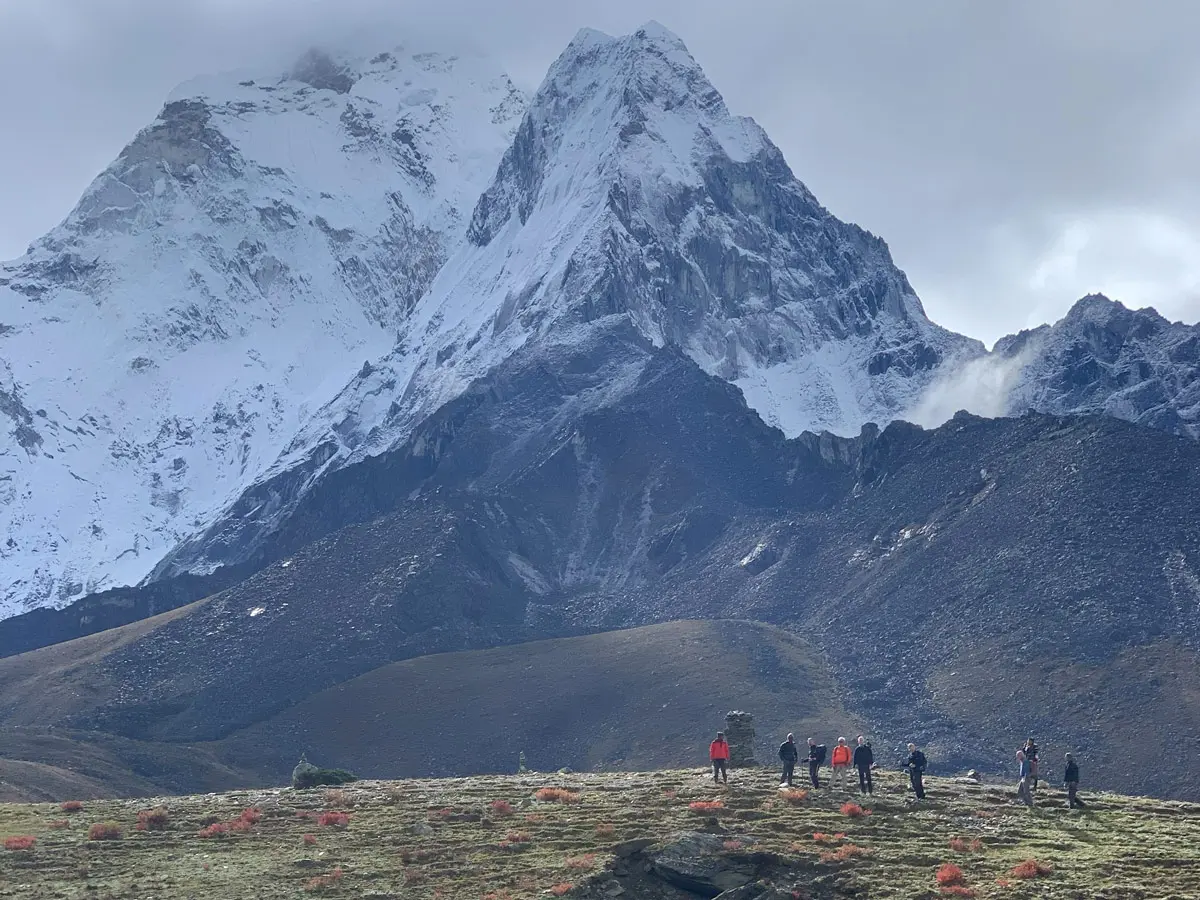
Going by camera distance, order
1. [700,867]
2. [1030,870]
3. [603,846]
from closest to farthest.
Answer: [1030,870]
[700,867]
[603,846]

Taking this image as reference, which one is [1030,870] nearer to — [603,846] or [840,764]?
[603,846]

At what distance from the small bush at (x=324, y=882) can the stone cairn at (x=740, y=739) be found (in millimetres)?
27861

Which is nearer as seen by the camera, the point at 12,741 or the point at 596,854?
the point at 596,854

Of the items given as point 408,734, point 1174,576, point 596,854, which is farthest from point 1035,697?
point 596,854

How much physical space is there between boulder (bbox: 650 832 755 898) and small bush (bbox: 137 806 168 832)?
20.4 meters

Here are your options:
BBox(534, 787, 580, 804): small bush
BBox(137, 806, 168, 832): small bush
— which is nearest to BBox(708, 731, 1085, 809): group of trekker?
BBox(534, 787, 580, 804): small bush

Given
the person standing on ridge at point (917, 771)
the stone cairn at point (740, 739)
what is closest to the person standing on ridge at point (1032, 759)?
the person standing on ridge at point (917, 771)

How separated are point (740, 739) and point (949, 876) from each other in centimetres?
2962

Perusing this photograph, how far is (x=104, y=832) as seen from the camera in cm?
6744

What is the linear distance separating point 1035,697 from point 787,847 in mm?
120691

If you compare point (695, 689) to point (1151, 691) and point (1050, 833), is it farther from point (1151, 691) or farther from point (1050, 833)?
point (1050, 833)

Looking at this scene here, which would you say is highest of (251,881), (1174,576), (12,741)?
(1174,576)

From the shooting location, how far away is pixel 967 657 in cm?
19038

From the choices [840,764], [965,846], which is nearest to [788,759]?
[840,764]
